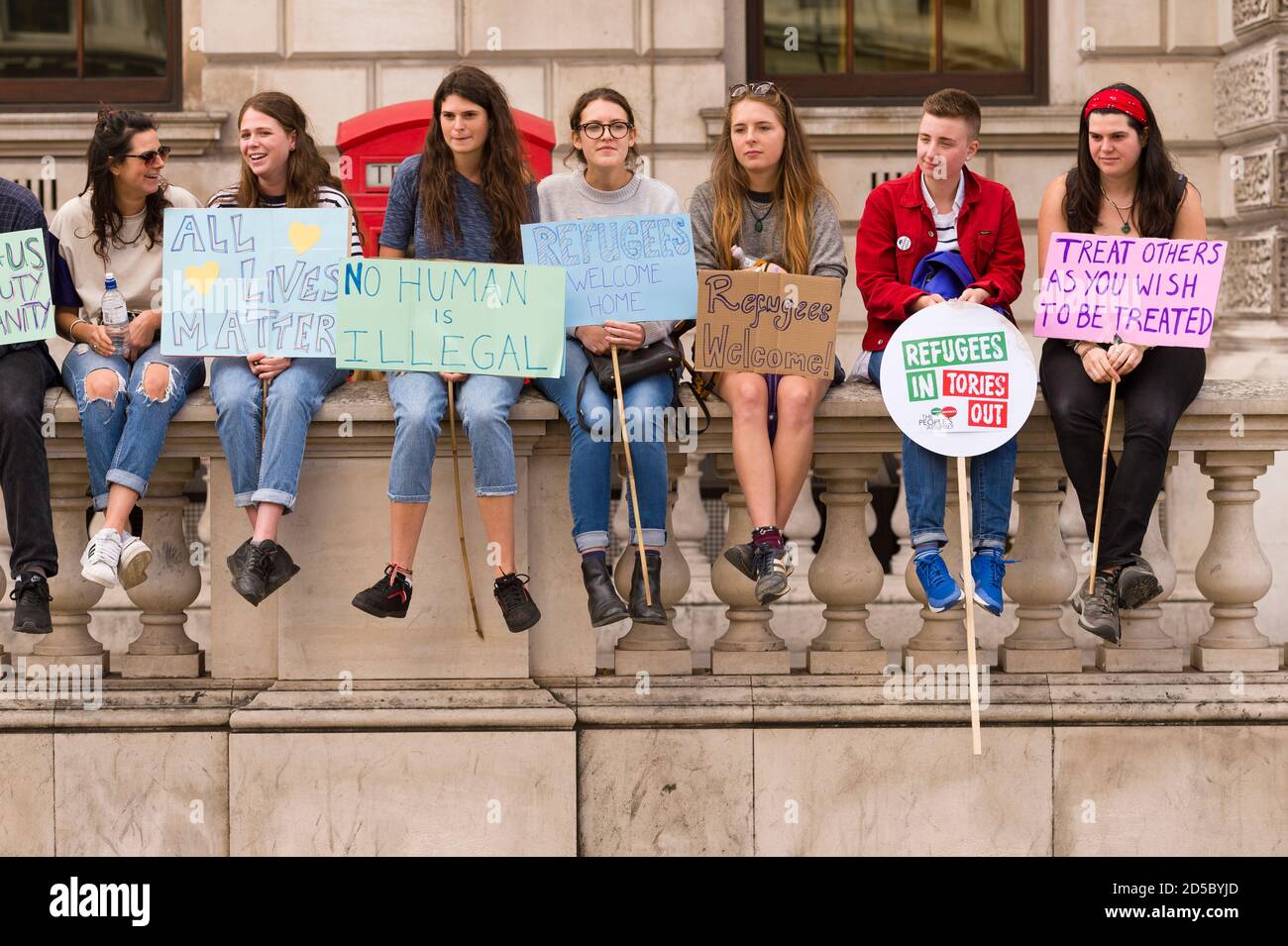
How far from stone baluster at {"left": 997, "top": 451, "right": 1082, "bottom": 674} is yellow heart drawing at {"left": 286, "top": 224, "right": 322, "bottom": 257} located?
2.34m

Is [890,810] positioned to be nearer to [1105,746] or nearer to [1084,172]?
[1105,746]

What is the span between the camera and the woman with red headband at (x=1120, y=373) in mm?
5090

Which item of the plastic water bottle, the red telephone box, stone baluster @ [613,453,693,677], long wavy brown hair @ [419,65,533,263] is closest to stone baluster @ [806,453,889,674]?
stone baluster @ [613,453,693,677]

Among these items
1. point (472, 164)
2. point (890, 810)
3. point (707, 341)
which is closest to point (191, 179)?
point (472, 164)

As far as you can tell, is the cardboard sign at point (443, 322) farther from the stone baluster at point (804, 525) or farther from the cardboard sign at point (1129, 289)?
the stone baluster at point (804, 525)

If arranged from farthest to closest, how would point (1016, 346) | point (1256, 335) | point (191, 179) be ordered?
point (191, 179) < point (1256, 335) < point (1016, 346)

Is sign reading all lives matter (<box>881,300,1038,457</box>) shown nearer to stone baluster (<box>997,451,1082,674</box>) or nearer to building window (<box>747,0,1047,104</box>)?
stone baluster (<box>997,451,1082,674</box>)

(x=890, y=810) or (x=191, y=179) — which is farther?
(x=191, y=179)

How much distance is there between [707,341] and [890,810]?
1566 millimetres

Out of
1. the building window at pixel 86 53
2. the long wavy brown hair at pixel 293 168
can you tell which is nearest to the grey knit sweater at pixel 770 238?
the long wavy brown hair at pixel 293 168

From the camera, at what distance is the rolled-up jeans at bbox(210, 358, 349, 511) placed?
5.04 metres

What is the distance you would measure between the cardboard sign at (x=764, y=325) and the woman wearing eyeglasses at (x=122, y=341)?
5.39 ft

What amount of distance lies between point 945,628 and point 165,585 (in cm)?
248
